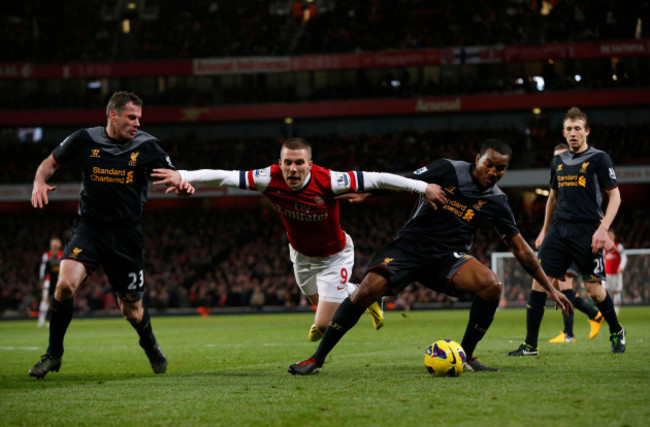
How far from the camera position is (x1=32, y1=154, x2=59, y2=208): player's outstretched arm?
23.2 feet

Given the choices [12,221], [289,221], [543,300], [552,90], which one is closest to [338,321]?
[289,221]

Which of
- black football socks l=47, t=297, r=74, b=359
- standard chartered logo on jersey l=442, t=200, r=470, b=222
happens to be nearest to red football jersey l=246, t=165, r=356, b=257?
standard chartered logo on jersey l=442, t=200, r=470, b=222

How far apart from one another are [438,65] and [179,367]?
3155 cm

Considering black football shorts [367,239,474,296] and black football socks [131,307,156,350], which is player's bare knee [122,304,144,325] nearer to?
black football socks [131,307,156,350]

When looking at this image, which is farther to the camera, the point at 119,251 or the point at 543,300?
the point at 543,300

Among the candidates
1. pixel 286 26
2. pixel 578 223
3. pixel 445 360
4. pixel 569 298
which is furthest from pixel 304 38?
pixel 445 360

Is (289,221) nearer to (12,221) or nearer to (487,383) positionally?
(487,383)

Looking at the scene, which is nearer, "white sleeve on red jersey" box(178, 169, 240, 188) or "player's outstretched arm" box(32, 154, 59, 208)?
"white sleeve on red jersey" box(178, 169, 240, 188)

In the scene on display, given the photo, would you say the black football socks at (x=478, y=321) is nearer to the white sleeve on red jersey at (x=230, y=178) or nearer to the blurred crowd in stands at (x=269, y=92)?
the white sleeve on red jersey at (x=230, y=178)

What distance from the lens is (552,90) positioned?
36.8 metres

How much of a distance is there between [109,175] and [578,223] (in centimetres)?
526

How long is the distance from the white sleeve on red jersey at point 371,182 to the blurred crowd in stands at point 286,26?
32065mm

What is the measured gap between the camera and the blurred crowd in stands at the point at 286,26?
37.6 m

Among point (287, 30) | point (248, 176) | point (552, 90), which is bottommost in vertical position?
point (248, 176)
